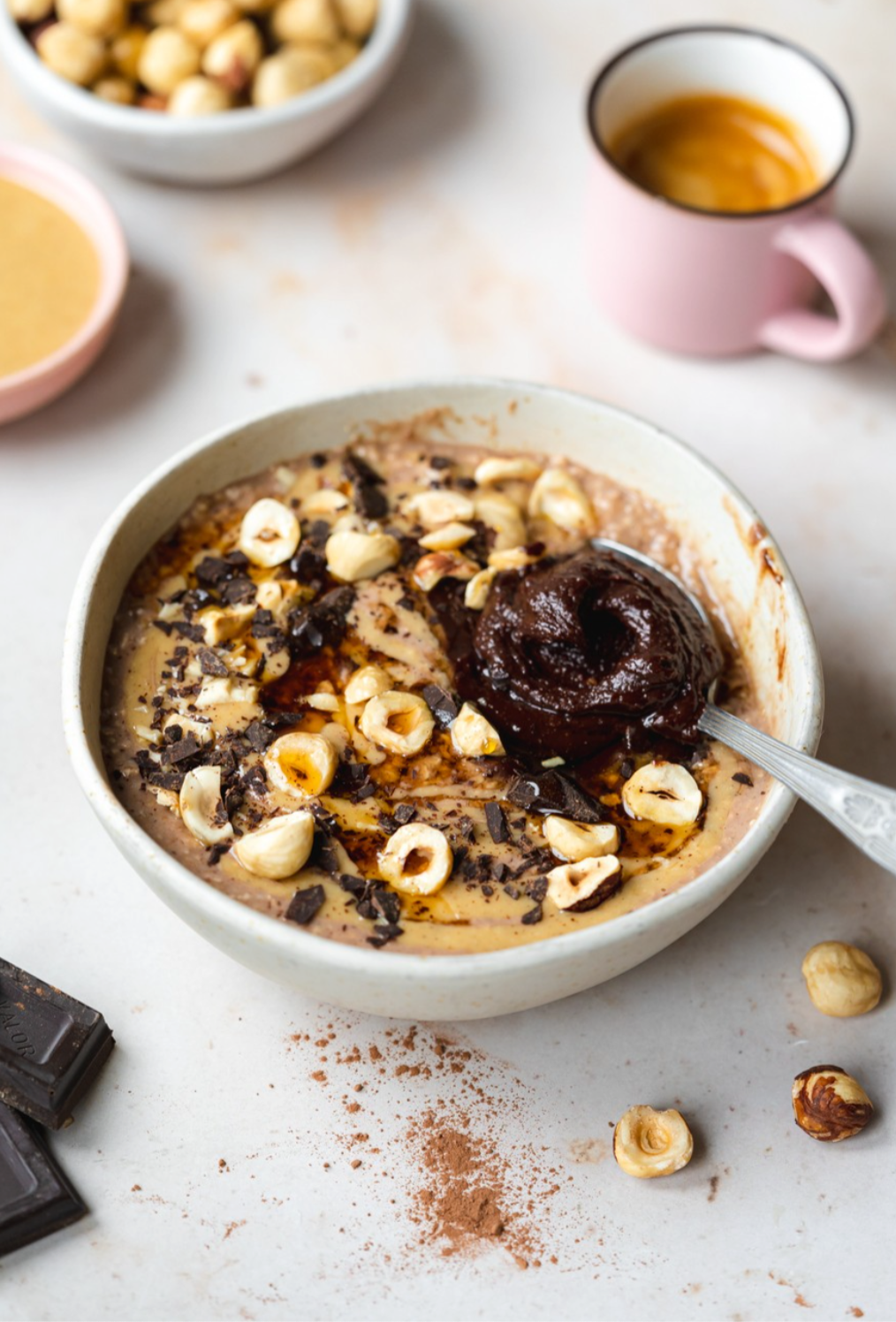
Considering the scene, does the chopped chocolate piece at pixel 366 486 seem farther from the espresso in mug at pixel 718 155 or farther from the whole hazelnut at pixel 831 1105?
the whole hazelnut at pixel 831 1105

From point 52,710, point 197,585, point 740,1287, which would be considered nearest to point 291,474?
point 197,585

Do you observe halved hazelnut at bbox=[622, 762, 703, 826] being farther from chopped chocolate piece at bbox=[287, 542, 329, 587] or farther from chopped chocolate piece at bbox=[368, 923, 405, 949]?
chopped chocolate piece at bbox=[287, 542, 329, 587]

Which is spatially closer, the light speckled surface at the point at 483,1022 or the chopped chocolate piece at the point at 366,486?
the light speckled surface at the point at 483,1022

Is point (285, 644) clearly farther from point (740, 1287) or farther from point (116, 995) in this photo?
point (740, 1287)

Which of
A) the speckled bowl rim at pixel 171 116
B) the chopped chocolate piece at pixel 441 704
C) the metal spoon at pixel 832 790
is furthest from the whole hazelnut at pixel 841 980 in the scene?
the speckled bowl rim at pixel 171 116

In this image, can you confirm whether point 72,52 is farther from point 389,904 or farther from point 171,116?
point 389,904

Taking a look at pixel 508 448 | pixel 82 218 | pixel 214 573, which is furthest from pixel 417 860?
pixel 82 218
